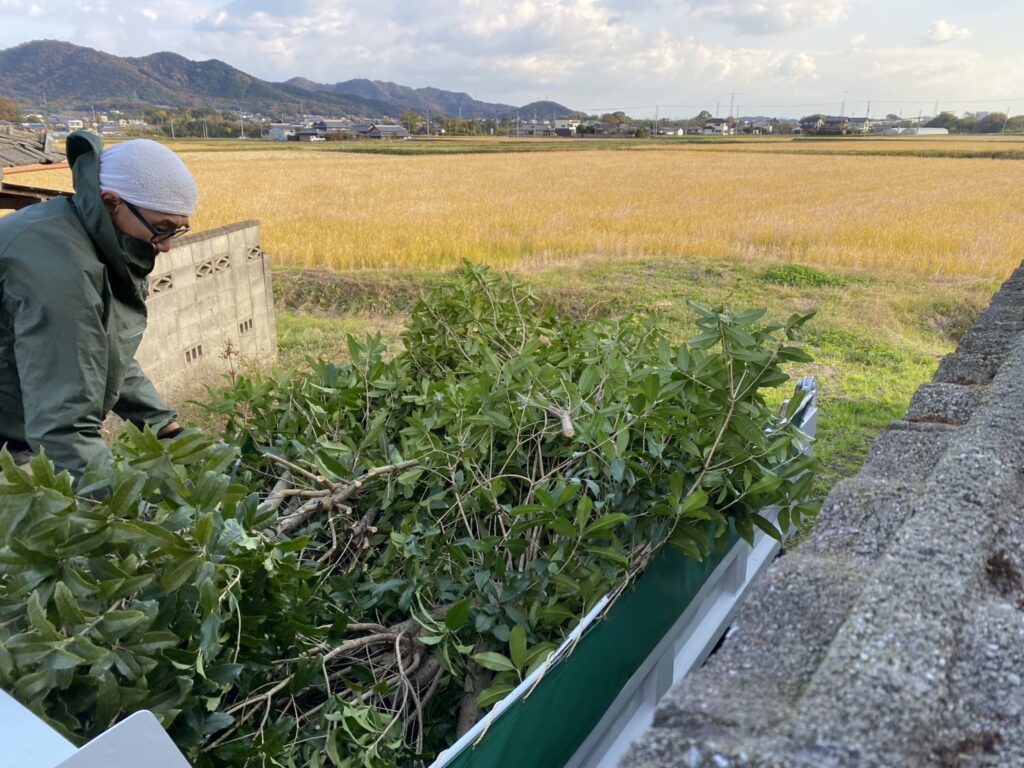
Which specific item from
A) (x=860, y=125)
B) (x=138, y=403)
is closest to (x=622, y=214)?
(x=138, y=403)

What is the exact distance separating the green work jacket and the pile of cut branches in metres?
0.29

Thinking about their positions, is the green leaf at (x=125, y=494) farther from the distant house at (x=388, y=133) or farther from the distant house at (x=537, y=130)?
the distant house at (x=537, y=130)

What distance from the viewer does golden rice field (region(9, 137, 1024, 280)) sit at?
1142 centimetres

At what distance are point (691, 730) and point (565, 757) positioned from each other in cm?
89

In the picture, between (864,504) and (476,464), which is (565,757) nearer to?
(476,464)

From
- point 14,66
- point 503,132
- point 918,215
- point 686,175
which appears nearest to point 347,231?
point 918,215

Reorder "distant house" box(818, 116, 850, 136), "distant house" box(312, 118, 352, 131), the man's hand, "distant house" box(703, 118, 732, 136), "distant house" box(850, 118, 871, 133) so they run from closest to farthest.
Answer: the man's hand
"distant house" box(818, 116, 850, 136)
"distant house" box(850, 118, 871, 133)
"distant house" box(312, 118, 352, 131)
"distant house" box(703, 118, 732, 136)

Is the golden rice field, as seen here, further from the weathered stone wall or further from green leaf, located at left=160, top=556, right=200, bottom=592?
the weathered stone wall

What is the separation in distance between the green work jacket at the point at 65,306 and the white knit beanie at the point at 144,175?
5 cm

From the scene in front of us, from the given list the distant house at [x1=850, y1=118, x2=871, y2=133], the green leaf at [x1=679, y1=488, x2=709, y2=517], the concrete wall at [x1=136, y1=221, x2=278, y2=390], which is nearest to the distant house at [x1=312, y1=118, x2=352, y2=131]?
the distant house at [x1=850, y1=118, x2=871, y2=133]

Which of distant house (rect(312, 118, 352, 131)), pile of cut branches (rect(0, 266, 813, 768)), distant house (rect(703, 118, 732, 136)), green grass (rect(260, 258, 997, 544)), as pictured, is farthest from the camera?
distant house (rect(703, 118, 732, 136))

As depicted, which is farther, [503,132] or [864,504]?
[503,132]

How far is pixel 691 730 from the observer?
0.60 m

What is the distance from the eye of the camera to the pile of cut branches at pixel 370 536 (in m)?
0.93
